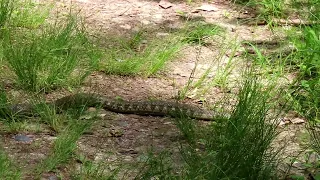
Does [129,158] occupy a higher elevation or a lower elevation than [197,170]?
lower

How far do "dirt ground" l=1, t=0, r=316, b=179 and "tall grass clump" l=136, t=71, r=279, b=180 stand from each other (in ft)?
1.64

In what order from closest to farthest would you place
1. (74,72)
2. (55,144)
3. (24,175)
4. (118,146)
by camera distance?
(24,175)
(55,144)
(118,146)
(74,72)

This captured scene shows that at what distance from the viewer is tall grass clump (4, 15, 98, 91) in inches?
211

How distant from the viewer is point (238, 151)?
3.94m

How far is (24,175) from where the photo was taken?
13.4 feet

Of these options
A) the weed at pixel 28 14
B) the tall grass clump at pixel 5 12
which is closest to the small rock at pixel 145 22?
the weed at pixel 28 14

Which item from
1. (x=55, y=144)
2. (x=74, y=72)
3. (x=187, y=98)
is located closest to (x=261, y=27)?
(x=187, y=98)

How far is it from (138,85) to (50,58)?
925 mm

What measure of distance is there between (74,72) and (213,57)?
158 cm

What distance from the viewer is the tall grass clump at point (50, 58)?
535cm

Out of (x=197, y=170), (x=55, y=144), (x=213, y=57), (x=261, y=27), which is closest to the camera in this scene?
(x=197, y=170)

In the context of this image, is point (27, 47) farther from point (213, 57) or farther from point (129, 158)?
point (213, 57)

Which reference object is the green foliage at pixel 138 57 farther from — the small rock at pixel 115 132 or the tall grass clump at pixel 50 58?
the small rock at pixel 115 132

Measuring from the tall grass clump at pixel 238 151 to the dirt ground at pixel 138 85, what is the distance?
19.7 inches
